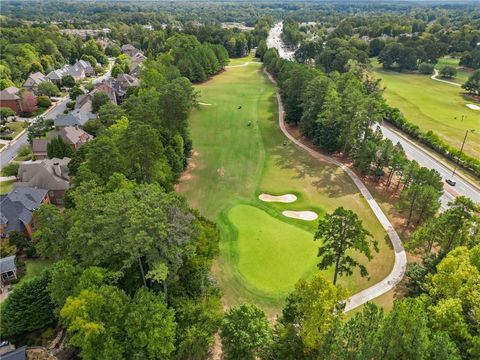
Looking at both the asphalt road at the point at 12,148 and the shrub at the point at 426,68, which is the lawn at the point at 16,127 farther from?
the shrub at the point at 426,68

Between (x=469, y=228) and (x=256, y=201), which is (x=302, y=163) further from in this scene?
(x=469, y=228)

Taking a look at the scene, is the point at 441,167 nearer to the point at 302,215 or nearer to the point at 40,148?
the point at 302,215

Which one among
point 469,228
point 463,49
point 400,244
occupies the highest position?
point 463,49

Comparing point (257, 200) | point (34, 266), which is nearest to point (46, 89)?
point (34, 266)

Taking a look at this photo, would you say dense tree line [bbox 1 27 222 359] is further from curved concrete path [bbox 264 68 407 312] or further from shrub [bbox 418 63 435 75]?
shrub [bbox 418 63 435 75]

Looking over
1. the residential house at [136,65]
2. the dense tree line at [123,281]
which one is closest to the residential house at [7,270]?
the dense tree line at [123,281]

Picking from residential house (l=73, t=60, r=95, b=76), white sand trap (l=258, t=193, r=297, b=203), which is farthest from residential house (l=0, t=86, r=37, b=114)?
white sand trap (l=258, t=193, r=297, b=203)

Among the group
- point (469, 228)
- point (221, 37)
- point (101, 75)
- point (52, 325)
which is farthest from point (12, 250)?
point (221, 37)
